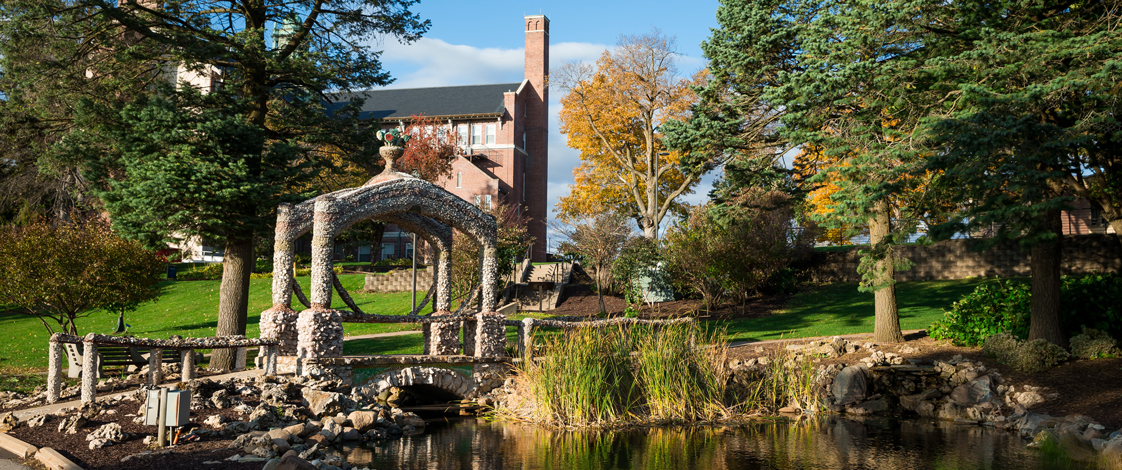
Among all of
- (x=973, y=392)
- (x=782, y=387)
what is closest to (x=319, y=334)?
(x=782, y=387)

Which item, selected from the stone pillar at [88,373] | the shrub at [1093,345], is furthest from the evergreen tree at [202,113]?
the shrub at [1093,345]

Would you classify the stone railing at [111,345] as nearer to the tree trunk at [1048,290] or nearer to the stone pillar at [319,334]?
the stone pillar at [319,334]

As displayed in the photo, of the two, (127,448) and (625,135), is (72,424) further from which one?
(625,135)

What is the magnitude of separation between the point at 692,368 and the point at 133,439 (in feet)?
28.3

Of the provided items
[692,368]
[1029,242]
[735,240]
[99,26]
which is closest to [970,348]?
[1029,242]

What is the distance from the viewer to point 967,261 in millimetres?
28359

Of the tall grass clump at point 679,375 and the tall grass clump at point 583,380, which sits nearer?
the tall grass clump at point 583,380

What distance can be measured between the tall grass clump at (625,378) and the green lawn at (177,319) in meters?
8.59

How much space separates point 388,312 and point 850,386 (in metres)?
17.2

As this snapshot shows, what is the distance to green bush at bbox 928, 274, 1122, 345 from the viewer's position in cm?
1420

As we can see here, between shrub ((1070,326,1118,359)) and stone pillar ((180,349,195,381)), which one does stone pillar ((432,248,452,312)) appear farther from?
shrub ((1070,326,1118,359))

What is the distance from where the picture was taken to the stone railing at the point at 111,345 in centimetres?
1030

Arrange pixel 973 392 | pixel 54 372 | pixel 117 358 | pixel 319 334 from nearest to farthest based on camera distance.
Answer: pixel 54 372, pixel 319 334, pixel 973 392, pixel 117 358

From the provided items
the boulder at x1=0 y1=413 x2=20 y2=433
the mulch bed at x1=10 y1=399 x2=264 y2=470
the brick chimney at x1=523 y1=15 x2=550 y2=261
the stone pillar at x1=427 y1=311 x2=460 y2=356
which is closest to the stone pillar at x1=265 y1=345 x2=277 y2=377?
the mulch bed at x1=10 y1=399 x2=264 y2=470
